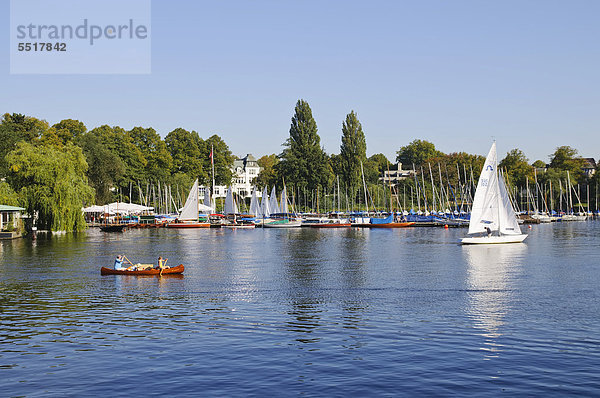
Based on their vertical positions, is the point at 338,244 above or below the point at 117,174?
below

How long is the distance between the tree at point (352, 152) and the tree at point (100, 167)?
63667 millimetres

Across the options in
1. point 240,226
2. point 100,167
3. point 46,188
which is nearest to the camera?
point 46,188

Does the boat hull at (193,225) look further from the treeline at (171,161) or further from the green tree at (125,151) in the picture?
the green tree at (125,151)

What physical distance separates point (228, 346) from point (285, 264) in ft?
110

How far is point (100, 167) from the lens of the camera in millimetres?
135500

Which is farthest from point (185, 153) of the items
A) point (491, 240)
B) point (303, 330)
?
point (303, 330)

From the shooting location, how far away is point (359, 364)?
2459 cm

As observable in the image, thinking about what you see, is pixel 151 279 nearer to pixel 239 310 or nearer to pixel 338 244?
pixel 239 310

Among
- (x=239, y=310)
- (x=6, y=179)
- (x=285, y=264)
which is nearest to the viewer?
(x=239, y=310)

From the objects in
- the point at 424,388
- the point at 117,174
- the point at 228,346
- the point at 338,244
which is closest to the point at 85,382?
the point at 228,346

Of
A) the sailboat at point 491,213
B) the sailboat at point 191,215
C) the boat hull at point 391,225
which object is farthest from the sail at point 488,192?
the sailboat at point 191,215

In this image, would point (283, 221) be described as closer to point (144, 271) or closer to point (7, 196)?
point (7, 196)

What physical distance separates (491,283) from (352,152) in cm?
13147

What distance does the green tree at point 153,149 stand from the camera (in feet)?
576
